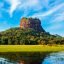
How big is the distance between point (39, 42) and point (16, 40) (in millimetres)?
14174

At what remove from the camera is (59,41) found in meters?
144

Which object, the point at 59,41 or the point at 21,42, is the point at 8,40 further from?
the point at 59,41

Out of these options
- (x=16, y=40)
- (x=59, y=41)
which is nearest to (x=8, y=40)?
(x=16, y=40)

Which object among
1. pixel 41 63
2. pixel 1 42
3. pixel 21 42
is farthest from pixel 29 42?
pixel 41 63

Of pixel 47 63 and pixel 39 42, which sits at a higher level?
pixel 39 42

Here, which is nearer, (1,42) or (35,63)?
(35,63)

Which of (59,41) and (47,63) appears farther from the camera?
(59,41)

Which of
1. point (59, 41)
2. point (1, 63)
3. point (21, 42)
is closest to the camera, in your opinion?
point (1, 63)

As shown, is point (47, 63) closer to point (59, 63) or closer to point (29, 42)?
point (59, 63)

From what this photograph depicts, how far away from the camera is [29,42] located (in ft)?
435

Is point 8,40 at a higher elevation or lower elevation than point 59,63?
higher

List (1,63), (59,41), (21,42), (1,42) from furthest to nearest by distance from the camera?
(59,41)
(21,42)
(1,42)
(1,63)

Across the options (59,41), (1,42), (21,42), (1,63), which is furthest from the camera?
(59,41)

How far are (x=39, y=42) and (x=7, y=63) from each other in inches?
4270
